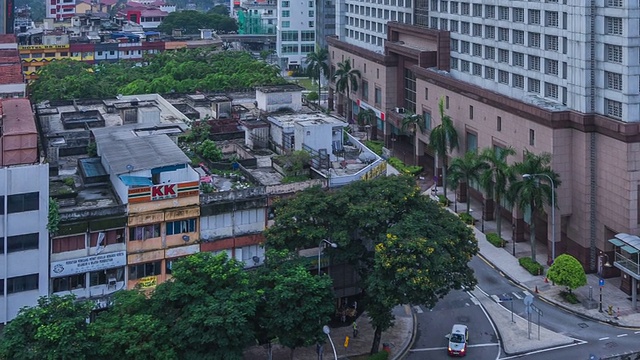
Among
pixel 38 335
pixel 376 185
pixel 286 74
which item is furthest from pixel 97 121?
pixel 286 74

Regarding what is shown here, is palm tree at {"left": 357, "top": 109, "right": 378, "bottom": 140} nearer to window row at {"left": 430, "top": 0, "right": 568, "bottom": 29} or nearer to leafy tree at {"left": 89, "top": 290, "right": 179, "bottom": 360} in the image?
window row at {"left": 430, "top": 0, "right": 568, "bottom": 29}

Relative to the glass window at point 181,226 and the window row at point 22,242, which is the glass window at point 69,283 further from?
the glass window at point 181,226

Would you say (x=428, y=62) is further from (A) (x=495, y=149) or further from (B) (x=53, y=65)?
(B) (x=53, y=65)

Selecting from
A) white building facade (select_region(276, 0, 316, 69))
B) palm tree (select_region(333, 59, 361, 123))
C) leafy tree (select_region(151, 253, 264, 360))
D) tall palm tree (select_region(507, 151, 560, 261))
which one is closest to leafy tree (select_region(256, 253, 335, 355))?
leafy tree (select_region(151, 253, 264, 360))

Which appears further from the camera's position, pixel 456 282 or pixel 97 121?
pixel 97 121

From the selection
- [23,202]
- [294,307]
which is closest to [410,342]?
[294,307]

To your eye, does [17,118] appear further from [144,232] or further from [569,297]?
[569,297]
